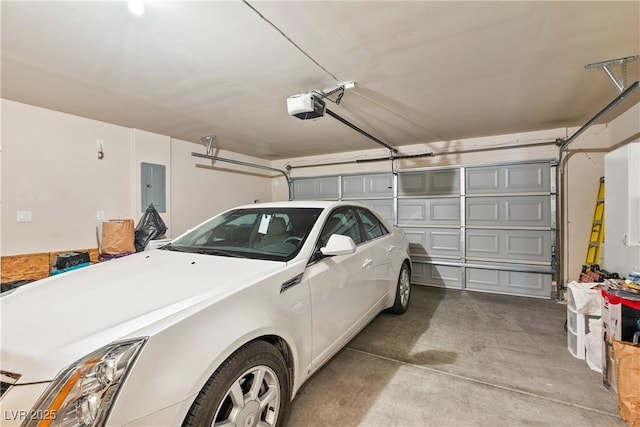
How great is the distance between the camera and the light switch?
3275 mm

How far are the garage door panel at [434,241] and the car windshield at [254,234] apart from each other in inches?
146

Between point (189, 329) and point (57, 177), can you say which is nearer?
point (189, 329)

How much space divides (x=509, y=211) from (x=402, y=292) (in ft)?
8.83

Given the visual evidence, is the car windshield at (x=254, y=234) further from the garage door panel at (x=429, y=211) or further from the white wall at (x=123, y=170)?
the garage door panel at (x=429, y=211)

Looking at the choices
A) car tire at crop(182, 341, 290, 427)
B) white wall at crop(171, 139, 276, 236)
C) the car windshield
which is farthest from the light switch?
car tire at crop(182, 341, 290, 427)

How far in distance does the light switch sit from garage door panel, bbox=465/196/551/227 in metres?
6.46

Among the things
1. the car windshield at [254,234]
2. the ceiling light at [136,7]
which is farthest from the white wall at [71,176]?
the ceiling light at [136,7]

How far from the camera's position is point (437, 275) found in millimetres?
5184

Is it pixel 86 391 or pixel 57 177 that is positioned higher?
pixel 57 177

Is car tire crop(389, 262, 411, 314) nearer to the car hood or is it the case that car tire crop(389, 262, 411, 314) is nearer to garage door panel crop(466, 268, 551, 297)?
garage door panel crop(466, 268, 551, 297)

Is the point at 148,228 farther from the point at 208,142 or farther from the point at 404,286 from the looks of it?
the point at 404,286

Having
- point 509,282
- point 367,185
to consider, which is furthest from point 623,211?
point 367,185

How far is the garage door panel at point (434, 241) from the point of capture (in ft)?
16.6

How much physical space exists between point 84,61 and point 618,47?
4373 mm
